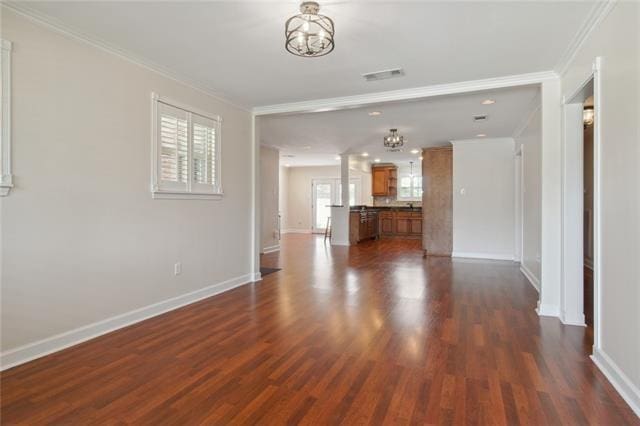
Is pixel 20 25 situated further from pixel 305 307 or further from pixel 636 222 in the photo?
pixel 636 222

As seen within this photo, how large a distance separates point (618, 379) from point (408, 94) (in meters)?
3.23

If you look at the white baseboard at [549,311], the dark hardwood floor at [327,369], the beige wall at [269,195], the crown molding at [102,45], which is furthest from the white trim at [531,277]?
the beige wall at [269,195]

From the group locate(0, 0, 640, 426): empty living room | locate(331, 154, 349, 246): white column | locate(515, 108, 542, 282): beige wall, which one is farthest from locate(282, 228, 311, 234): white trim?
locate(515, 108, 542, 282): beige wall

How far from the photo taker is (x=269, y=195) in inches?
336

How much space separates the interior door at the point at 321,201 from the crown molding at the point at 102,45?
28.7ft

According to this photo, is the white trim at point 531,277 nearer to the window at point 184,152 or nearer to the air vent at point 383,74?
the air vent at point 383,74

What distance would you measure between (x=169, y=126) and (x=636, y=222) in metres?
3.94

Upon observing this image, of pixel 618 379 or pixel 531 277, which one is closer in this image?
pixel 618 379

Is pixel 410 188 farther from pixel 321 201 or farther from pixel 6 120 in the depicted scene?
pixel 6 120

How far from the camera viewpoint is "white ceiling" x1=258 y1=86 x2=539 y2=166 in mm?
4633

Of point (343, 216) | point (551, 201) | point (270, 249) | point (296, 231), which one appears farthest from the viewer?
point (296, 231)

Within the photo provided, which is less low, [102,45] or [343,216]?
[102,45]

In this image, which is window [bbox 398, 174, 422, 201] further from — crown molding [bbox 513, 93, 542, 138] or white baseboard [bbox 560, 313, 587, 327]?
white baseboard [bbox 560, 313, 587, 327]

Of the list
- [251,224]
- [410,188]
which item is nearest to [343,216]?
[410,188]
